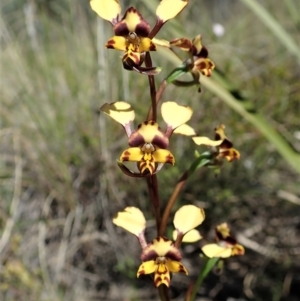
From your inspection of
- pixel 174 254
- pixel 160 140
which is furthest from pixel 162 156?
pixel 174 254

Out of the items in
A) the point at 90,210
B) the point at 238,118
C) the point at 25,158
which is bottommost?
the point at 90,210

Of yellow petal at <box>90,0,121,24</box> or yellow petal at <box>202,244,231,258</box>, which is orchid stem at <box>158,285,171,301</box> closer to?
yellow petal at <box>202,244,231,258</box>

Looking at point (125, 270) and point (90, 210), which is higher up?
point (90, 210)

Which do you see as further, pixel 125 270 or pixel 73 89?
pixel 73 89

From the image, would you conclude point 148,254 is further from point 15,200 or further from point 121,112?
point 15,200

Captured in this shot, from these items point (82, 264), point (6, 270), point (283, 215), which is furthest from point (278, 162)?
point (6, 270)

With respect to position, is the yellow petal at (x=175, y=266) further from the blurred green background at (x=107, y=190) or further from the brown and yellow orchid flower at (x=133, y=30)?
the blurred green background at (x=107, y=190)

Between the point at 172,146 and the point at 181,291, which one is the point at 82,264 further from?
the point at 172,146
